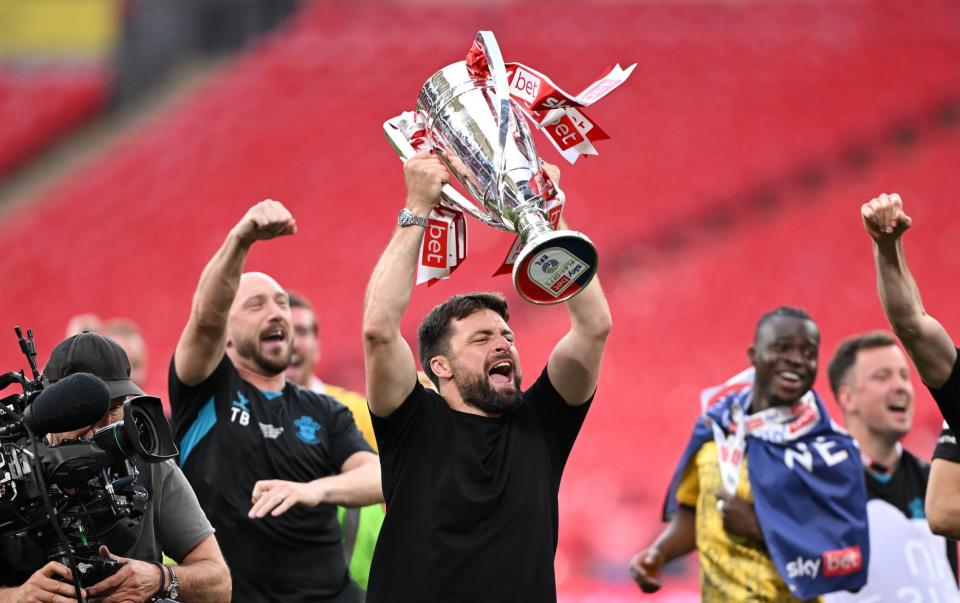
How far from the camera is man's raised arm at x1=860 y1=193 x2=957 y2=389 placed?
3293 millimetres

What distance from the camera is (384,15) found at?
13641mm

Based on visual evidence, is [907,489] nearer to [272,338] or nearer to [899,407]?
[899,407]

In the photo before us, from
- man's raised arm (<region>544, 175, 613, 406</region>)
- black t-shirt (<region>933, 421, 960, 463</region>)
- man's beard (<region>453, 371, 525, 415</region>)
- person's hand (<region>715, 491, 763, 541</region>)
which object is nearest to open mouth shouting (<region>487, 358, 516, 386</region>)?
man's beard (<region>453, 371, 525, 415</region>)

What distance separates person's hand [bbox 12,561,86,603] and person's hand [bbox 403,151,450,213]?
115cm

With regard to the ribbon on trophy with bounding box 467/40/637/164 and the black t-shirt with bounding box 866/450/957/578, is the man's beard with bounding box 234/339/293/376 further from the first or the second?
the black t-shirt with bounding box 866/450/957/578

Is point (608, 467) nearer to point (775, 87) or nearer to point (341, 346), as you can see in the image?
point (341, 346)

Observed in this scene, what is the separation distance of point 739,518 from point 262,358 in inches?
68.3

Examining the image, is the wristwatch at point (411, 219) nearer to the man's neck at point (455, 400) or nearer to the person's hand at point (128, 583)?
the man's neck at point (455, 400)

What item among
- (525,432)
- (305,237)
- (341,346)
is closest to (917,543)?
(525,432)

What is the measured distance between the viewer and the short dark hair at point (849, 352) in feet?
16.3

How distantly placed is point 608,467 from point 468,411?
6.45 m

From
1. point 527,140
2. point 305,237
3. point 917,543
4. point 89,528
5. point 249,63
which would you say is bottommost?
point 89,528

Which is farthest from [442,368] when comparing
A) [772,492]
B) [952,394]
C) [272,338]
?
[772,492]

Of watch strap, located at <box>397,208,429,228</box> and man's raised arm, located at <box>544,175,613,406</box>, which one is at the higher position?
watch strap, located at <box>397,208,429,228</box>
